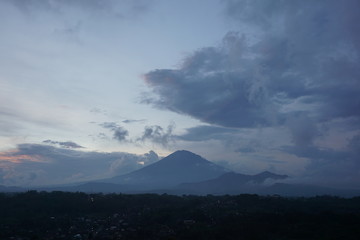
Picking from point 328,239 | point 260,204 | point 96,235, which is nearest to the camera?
point 328,239

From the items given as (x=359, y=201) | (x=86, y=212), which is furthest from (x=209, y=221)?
(x=359, y=201)

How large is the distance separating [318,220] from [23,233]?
2885 cm

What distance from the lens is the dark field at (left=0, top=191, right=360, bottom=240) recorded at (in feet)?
92.7

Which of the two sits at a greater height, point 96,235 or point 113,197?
point 113,197

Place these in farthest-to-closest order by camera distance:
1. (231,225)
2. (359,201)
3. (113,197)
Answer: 1. (359,201)
2. (113,197)
3. (231,225)

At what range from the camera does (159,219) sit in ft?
117

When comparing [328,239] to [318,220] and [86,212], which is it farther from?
[86,212]

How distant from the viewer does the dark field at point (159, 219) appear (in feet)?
92.7

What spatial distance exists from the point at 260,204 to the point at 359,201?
21.5m

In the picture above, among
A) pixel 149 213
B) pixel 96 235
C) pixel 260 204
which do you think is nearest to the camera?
pixel 96 235

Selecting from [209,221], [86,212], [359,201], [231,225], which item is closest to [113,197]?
[86,212]

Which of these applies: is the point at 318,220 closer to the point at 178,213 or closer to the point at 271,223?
the point at 271,223

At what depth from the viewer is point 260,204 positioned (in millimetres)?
44750

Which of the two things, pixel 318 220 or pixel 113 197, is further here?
pixel 113 197
